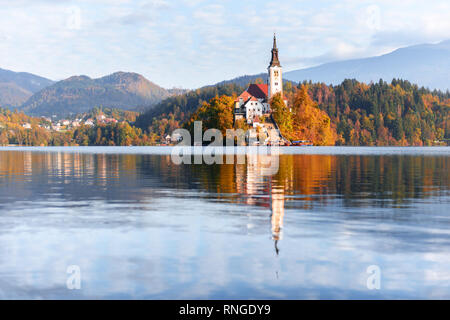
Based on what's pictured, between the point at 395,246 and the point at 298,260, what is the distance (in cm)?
327

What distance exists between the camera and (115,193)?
2844 cm

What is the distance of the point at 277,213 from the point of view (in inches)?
789

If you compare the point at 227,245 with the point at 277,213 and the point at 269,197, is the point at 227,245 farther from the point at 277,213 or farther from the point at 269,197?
the point at 269,197

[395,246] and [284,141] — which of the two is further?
[284,141]

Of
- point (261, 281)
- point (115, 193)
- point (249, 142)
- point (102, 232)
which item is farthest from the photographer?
point (249, 142)

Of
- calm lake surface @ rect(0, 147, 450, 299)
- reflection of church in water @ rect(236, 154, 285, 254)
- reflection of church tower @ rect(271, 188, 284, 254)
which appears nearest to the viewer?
calm lake surface @ rect(0, 147, 450, 299)

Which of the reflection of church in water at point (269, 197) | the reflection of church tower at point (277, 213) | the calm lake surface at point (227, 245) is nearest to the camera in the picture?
the calm lake surface at point (227, 245)

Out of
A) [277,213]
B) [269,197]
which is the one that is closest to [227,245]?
[277,213]

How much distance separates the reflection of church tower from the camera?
15739 millimetres

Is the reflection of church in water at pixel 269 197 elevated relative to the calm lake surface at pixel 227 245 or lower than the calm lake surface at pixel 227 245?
elevated

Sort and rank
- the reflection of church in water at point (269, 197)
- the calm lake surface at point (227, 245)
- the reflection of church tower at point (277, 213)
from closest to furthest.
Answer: the calm lake surface at point (227, 245)
the reflection of church tower at point (277, 213)
the reflection of church in water at point (269, 197)

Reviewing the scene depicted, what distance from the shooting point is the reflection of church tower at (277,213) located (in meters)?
15.7

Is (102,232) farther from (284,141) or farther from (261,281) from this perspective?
(284,141)
